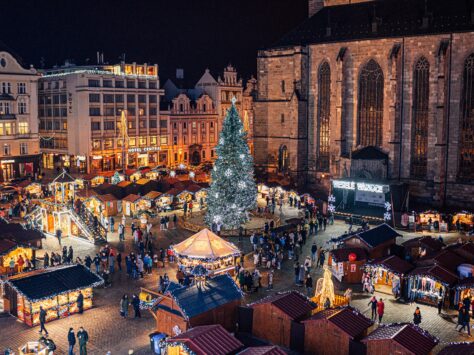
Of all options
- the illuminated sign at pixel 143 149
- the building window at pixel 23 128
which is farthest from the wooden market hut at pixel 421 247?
the building window at pixel 23 128

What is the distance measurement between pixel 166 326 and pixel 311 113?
41.9 metres

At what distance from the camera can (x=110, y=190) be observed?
163ft

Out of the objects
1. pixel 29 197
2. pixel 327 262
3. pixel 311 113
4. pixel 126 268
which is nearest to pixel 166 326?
pixel 126 268

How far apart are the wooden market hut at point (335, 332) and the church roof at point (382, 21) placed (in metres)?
35.6

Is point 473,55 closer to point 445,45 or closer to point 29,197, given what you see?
point 445,45

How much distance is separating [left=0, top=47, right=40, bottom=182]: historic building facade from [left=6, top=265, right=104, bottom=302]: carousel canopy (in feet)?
141

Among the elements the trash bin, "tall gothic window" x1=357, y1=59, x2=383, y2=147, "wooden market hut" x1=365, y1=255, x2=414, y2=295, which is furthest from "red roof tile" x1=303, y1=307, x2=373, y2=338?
"tall gothic window" x1=357, y1=59, x2=383, y2=147

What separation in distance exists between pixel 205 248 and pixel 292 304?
8389 millimetres

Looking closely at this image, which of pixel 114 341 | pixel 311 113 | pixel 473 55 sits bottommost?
pixel 114 341

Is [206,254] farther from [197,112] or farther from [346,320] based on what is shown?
[197,112]

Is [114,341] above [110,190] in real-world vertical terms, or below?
below

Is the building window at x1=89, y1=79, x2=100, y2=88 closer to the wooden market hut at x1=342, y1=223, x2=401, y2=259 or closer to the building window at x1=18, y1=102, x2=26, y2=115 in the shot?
the building window at x1=18, y1=102, x2=26, y2=115

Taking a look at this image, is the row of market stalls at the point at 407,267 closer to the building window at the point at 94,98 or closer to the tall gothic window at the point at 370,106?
the tall gothic window at the point at 370,106

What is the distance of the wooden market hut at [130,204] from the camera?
48312mm
